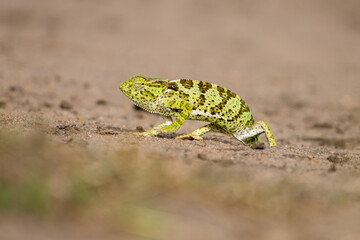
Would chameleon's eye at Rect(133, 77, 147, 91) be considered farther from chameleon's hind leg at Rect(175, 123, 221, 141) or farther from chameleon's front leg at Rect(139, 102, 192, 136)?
chameleon's hind leg at Rect(175, 123, 221, 141)

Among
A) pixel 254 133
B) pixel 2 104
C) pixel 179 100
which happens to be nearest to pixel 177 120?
pixel 179 100

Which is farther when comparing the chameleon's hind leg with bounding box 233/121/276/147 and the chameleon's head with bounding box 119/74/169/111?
the chameleon's hind leg with bounding box 233/121/276/147

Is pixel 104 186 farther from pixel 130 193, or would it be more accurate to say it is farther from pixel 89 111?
pixel 89 111

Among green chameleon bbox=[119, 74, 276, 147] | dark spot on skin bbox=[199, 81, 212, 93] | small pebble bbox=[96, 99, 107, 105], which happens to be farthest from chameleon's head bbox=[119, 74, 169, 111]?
small pebble bbox=[96, 99, 107, 105]

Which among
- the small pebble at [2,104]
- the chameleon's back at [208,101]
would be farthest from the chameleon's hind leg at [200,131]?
the small pebble at [2,104]

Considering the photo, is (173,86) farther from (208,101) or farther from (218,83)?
(218,83)

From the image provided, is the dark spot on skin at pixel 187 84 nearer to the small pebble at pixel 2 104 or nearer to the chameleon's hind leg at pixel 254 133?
the chameleon's hind leg at pixel 254 133
